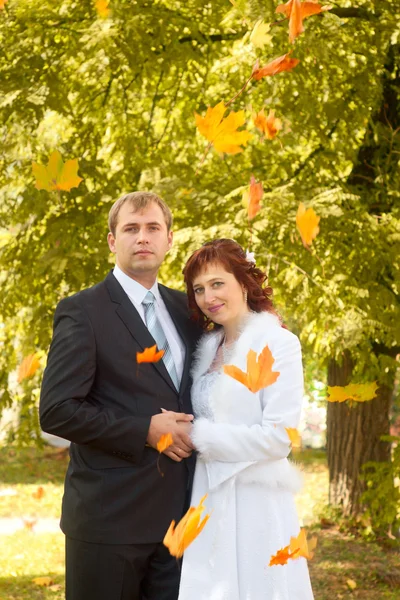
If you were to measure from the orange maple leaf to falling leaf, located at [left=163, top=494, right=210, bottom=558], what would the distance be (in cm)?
217

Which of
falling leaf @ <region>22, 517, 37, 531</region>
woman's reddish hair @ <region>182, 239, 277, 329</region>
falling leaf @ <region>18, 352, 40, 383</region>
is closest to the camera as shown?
woman's reddish hair @ <region>182, 239, 277, 329</region>

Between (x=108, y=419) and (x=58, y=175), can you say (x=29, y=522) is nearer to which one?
(x=58, y=175)

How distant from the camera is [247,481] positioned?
3092mm

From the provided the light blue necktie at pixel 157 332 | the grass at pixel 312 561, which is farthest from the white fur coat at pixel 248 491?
the grass at pixel 312 561

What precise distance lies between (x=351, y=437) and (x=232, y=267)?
13.8 feet

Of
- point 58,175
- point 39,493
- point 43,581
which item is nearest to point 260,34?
point 58,175

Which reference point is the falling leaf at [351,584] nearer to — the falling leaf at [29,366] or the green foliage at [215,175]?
Answer: the green foliage at [215,175]

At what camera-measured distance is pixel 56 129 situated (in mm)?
5594

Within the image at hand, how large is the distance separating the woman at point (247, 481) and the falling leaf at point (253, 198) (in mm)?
1518

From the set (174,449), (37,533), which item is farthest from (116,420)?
(37,533)

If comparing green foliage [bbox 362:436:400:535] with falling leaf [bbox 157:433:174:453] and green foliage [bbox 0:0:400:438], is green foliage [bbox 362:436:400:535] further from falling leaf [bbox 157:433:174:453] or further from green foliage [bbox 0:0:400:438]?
falling leaf [bbox 157:433:174:453]

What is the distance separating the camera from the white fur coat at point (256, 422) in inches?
118

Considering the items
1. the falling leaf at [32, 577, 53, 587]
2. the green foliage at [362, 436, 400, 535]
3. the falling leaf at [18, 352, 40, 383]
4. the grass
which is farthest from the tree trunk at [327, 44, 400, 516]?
the falling leaf at [32, 577, 53, 587]

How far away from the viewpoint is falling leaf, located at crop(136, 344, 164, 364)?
311cm
